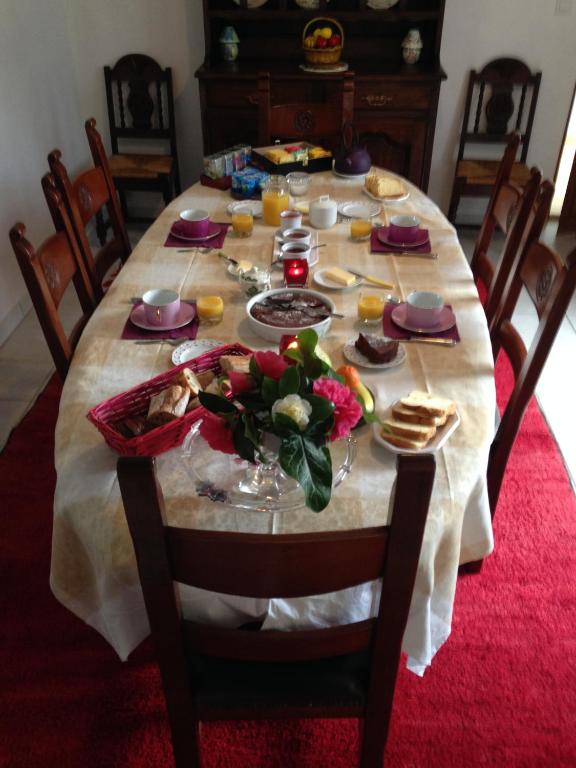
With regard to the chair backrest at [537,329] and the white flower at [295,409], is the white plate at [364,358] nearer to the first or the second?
the chair backrest at [537,329]

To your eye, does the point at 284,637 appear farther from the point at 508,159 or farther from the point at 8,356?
the point at 8,356

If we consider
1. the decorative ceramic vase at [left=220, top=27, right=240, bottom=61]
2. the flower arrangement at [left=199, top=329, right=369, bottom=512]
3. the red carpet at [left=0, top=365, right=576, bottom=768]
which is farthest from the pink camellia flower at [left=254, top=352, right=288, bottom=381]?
the decorative ceramic vase at [left=220, top=27, right=240, bottom=61]

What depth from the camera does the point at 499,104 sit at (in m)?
3.48

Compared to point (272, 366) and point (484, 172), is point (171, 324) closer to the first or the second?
point (272, 366)

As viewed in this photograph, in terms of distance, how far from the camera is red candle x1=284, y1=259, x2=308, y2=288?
1.67m

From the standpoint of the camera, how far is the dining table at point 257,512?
104cm

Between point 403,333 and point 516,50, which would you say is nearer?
point 403,333

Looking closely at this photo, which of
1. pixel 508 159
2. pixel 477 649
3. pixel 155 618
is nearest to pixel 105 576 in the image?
pixel 155 618

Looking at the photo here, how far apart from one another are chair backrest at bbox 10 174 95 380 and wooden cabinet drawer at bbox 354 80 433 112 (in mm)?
1938

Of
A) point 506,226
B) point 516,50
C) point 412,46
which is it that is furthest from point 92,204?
point 516,50

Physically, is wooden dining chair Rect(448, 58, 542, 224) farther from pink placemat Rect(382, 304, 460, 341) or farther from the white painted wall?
pink placemat Rect(382, 304, 460, 341)

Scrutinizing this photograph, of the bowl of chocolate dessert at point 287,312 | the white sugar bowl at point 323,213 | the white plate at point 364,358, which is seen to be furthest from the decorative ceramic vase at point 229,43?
the white plate at point 364,358

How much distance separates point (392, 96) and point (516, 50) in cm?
75

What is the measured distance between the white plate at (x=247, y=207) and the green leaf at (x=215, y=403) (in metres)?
1.35
